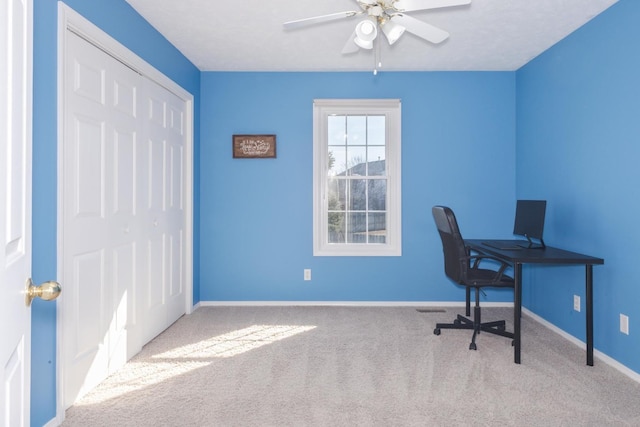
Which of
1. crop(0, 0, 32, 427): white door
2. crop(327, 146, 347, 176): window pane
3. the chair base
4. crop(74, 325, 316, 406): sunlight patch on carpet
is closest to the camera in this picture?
crop(0, 0, 32, 427): white door

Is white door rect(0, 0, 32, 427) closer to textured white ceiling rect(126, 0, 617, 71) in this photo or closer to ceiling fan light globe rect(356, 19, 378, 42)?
ceiling fan light globe rect(356, 19, 378, 42)

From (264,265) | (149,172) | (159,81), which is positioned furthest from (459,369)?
(159,81)

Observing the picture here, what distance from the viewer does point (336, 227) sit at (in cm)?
461

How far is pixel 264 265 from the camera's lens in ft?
14.9

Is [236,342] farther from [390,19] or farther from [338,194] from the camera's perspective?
[390,19]

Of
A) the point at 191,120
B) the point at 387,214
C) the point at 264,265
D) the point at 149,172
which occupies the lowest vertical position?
the point at 264,265

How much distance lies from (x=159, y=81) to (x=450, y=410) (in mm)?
3194

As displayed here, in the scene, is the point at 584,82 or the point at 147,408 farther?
the point at 584,82

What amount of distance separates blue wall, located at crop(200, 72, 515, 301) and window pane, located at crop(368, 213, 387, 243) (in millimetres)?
230

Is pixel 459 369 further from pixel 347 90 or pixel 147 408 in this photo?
pixel 347 90

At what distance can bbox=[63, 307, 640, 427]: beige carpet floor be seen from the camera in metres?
2.25

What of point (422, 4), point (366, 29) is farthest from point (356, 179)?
point (422, 4)

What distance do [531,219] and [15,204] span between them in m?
3.62

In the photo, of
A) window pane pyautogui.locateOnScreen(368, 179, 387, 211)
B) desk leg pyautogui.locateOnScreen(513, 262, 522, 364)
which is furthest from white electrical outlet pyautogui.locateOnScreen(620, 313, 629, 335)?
window pane pyautogui.locateOnScreen(368, 179, 387, 211)
